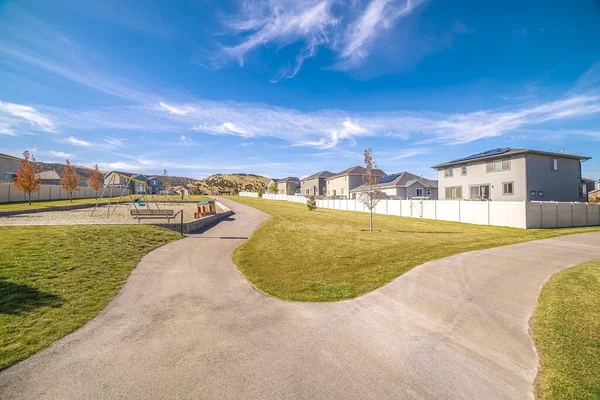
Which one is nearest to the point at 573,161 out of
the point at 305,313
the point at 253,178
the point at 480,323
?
the point at 480,323

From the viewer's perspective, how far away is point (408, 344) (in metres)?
4.34

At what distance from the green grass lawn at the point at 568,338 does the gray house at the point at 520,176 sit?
2492 cm

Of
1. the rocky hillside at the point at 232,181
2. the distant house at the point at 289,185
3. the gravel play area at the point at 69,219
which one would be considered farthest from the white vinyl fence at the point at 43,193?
the rocky hillside at the point at 232,181

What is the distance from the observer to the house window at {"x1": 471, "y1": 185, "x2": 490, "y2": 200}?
30189 millimetres

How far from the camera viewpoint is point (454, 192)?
34.4 m

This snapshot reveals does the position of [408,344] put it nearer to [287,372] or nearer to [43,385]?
[287,372]

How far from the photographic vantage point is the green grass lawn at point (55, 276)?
4.62 metres

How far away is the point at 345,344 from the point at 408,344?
107 centimetres

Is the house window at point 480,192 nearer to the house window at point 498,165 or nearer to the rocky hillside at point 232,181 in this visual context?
the house window at point 498,165

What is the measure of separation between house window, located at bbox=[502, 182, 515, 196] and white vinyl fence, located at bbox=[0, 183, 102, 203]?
60225 mm

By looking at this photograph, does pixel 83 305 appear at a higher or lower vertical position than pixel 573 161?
lower

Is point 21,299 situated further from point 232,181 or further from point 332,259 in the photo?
point 232,181

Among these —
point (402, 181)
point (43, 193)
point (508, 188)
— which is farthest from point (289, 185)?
point (508, 188)

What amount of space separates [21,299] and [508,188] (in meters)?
37.0
